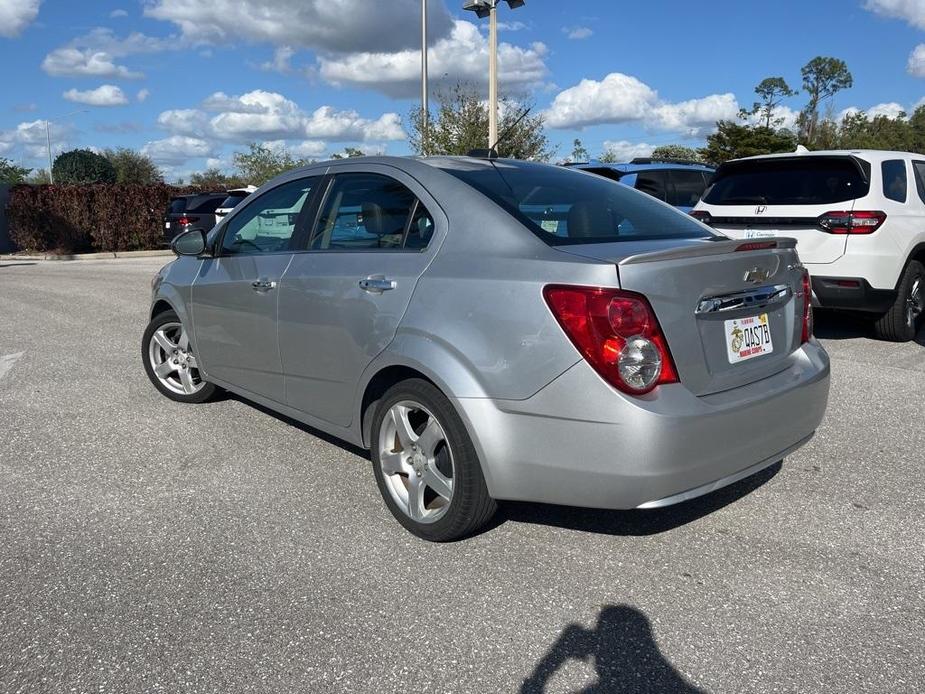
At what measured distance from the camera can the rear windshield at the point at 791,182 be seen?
6727 millimetres

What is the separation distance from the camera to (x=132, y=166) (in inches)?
2419

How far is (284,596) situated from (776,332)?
2.22 meters

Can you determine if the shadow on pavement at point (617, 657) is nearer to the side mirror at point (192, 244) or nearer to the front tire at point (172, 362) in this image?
the side mirror at point (192, 244)

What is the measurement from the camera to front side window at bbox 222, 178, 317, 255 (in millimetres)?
4148

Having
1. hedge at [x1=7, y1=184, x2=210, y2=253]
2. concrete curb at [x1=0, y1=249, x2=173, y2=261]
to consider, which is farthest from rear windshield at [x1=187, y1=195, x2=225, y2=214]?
hedge at [x1=7, y1=184, x2=210, y2=253]

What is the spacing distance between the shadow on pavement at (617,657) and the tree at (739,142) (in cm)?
4367

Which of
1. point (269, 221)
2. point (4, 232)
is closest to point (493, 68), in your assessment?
point (269, 221)

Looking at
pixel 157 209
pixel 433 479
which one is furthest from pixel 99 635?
pixel 157 209

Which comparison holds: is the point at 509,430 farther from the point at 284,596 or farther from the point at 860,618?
the point at 860,618

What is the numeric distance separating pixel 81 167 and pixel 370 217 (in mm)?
50419

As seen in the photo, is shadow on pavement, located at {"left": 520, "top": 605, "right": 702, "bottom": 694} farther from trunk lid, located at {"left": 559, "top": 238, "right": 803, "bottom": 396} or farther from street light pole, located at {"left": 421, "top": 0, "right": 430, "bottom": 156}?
street light pole, located at {"left": 421, "top": 0, "right": 430, "bottom": 156}

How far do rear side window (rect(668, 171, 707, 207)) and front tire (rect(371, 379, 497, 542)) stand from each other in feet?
30.7

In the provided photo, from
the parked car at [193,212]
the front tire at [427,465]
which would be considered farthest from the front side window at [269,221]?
the parked car at [193,212]

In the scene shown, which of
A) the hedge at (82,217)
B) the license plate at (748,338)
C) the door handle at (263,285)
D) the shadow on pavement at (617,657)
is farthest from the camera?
the hedge at (82,217)
